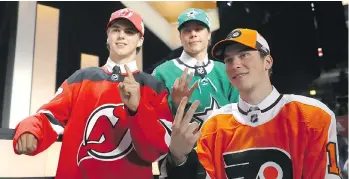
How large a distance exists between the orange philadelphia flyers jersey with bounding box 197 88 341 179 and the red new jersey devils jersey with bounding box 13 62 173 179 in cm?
18

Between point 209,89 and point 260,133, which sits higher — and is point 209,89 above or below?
above

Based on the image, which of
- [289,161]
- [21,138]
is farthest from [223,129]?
[21,138]

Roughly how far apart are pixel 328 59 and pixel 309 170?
1.82m

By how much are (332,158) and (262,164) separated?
0.64 ft

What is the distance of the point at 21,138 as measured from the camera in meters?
1.00

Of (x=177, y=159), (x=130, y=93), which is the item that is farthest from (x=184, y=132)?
(x=130, y=93)

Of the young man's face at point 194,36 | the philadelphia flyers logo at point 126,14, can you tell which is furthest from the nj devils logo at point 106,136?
the young man's face at point 194,36

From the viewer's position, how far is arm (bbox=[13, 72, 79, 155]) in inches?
40.3

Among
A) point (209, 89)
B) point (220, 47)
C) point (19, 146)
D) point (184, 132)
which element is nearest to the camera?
point (184, 132)

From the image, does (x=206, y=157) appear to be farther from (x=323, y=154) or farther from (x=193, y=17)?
(x=193, y=17)

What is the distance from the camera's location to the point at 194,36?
141 centimetres

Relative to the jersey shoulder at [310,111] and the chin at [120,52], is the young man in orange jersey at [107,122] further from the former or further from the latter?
the jersey shoulder at [310,111]

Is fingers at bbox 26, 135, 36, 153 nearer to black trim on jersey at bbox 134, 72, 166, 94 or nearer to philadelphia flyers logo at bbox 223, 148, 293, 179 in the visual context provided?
black trim on jersey at bbox 134, 72, 166, 94

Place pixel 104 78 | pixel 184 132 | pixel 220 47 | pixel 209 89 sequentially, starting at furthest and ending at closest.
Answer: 1. pixel 209 89
2. pixel 104 78
3. pixel 220 47
4. pixel 184 132
